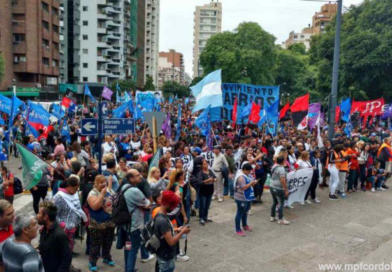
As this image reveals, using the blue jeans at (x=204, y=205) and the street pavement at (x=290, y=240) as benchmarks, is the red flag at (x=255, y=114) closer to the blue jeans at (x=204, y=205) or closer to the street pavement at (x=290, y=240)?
the street pavement at (x=290, y=240)

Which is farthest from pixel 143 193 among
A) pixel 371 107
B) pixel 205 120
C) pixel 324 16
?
pixel 324 16

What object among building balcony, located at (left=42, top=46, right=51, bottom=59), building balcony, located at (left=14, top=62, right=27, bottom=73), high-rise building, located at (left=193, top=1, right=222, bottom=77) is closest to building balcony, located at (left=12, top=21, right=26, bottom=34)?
building balcony, located at (left=14, top=62, right=27, bottom=73)

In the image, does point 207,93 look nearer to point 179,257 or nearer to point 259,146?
point 259,146

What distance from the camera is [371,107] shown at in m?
19.9

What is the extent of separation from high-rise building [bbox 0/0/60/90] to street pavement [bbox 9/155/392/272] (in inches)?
1612

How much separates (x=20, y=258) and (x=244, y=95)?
504 inches

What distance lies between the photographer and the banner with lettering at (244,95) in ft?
50.9

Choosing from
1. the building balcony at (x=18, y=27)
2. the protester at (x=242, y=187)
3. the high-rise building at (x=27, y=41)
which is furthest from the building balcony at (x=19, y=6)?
the protester at (x=242, y=187)

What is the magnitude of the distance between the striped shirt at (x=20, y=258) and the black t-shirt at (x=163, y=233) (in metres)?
1.48

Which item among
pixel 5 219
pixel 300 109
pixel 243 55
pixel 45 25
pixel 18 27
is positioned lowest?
pixel 5 219

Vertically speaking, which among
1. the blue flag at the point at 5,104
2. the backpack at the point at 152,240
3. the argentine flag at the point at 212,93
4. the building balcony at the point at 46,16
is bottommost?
the backpack at the point at 152,240

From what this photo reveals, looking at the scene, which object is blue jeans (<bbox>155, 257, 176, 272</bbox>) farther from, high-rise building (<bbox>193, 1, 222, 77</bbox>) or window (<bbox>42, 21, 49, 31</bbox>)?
high-rise building (<bbox>193, 1, 222, 77</bbox>)

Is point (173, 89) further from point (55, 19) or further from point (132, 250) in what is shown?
point (132, 250)

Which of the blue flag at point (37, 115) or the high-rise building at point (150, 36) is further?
the high-rise building at point (150, 36)
